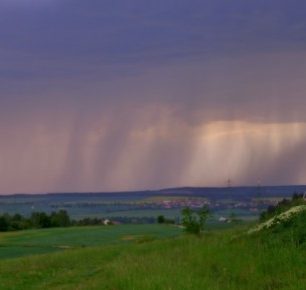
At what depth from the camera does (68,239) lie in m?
43.2

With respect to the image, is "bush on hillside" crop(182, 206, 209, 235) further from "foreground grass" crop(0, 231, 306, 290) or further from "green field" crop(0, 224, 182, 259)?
→ "foreground grass" crop(0, 231, 306, 290)

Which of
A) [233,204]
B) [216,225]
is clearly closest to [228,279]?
[216,225]

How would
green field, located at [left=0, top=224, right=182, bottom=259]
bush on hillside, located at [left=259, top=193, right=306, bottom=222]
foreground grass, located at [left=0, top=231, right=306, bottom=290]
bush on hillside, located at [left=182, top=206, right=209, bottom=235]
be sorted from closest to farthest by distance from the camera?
foreground grass, located at [left=0, top=231, right=306, bottom=290] < bush on hillside, located at [left=259, top=193, right=306, bottom=222] < bush on hillside, located at [left=182, top=206, right=209, bottom=235] < green field, located at [left=0, top=224, right=182, bottom=259]

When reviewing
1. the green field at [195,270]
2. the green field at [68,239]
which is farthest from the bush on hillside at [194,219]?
the green field at [195,270]

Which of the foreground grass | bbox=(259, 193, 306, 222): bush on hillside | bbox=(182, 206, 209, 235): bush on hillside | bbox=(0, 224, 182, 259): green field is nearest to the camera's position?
the foreground grass

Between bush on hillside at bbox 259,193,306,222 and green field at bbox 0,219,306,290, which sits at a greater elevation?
bush on hillside at bbox 259,193,306,222

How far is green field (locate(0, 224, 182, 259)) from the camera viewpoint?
37.6 m

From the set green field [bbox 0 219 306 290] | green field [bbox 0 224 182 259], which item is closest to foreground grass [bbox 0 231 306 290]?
green field [bbox 0 219 306 290]

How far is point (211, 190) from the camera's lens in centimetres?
5334

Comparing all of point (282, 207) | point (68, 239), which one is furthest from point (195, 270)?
point (68, 239)

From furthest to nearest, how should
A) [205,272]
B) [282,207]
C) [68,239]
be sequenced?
[68,239], [282,207], [205,272]

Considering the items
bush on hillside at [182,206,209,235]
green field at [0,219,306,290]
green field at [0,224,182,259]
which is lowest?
green field at [0,224,182,259]

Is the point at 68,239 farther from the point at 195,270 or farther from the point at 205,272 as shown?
the point at 205,272

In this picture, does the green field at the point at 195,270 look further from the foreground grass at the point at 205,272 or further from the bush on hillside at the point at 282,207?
the bush on hillside at the point at 282,207
